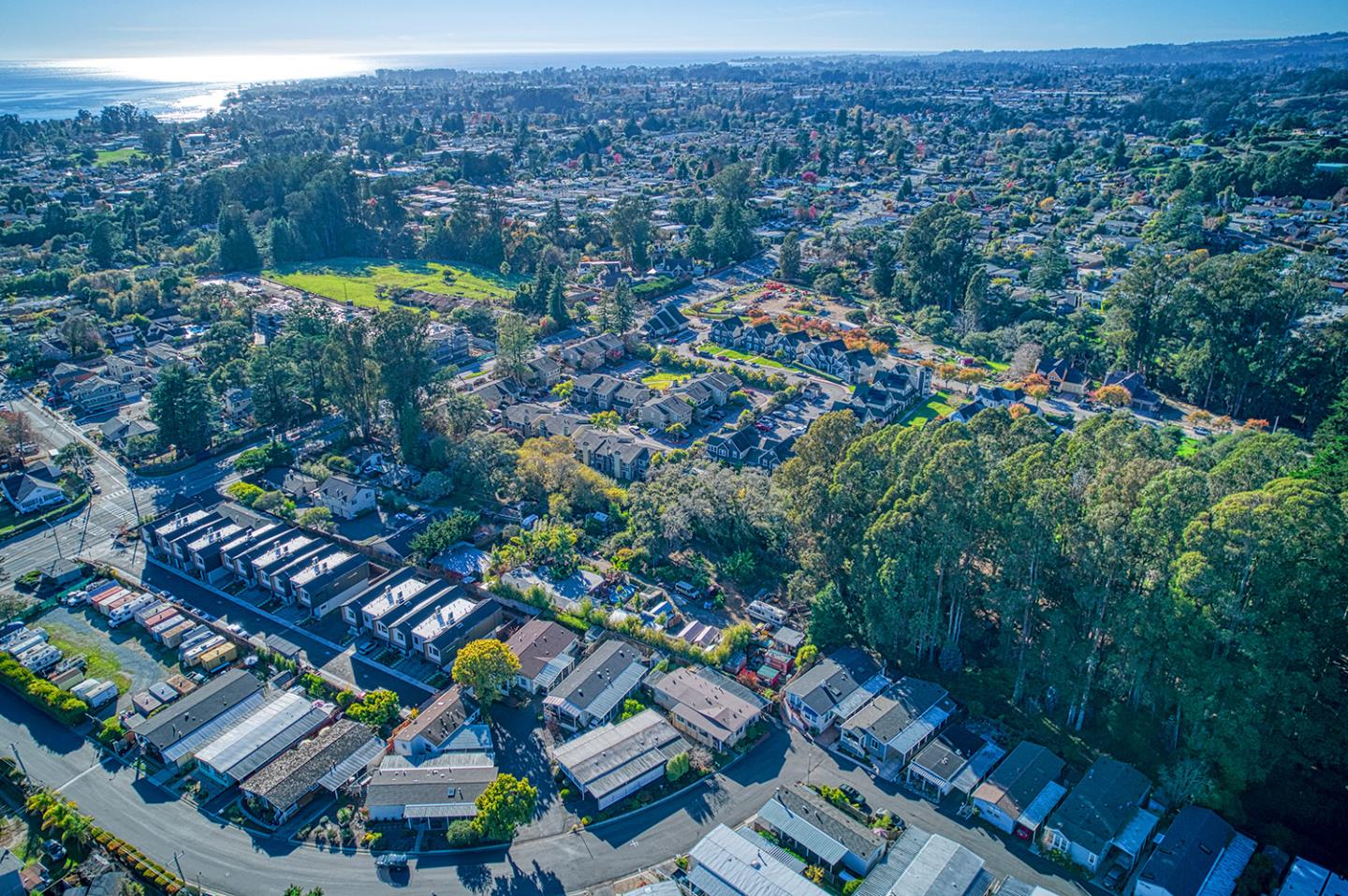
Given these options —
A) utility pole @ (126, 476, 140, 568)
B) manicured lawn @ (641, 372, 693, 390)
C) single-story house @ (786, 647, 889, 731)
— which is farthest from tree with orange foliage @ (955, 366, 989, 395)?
utility pole @ (126, 476, 140, 568)

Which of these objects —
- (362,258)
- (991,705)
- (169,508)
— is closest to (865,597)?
(991,705)

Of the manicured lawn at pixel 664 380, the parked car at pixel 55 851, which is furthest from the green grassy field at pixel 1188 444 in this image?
the parked car at pixel 55 851

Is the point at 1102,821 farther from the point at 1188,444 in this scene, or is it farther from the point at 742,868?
the point at 1188,444

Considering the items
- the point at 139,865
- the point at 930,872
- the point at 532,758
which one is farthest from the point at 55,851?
the point at 930,872

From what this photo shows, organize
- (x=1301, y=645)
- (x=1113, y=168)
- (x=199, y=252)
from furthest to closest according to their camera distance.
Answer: (x=1113, y=168), (x=199, y=252), (x=1301, y=645)

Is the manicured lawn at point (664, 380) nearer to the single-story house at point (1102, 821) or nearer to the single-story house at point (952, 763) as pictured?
the single-story house at point (952, 763)

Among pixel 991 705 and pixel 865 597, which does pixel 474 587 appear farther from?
pixel 991 705
